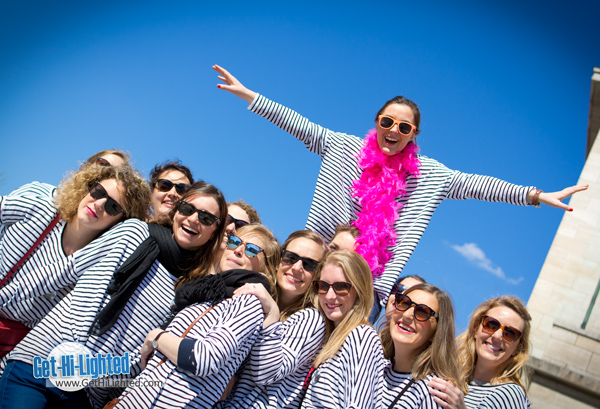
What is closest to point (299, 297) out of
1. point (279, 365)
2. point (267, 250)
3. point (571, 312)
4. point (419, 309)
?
point (267, 250)

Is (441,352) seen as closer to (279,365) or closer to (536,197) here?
(279,365)

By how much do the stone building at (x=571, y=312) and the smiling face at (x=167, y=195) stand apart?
5858 mm

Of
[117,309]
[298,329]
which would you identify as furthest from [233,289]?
[117,309]

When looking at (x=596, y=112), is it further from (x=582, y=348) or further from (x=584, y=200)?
(x=582, y=348)

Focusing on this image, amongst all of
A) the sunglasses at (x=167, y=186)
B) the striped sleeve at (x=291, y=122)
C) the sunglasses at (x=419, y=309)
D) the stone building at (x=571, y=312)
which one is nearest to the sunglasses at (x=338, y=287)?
the sunglasses at (x=419, y=309)

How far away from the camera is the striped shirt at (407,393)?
2916 millimetres

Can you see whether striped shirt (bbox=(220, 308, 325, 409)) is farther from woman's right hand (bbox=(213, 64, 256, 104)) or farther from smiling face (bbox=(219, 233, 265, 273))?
woman's right hand (bbox=(213, 64, 256, 104))

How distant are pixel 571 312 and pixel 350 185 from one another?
5403 mm

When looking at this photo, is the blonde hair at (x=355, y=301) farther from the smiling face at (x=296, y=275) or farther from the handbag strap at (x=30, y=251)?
the handbag strap at (x=30, y=251)

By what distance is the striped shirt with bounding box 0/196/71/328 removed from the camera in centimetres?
312

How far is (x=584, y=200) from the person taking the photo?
8008 mm

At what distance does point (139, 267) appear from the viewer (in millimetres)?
3076

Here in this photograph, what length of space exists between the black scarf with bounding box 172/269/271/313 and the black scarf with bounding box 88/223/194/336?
287 mm

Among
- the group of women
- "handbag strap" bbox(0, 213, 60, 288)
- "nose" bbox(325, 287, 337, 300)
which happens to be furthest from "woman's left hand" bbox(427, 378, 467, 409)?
"handbag strap" bbox(0, 213, 60, 288)
